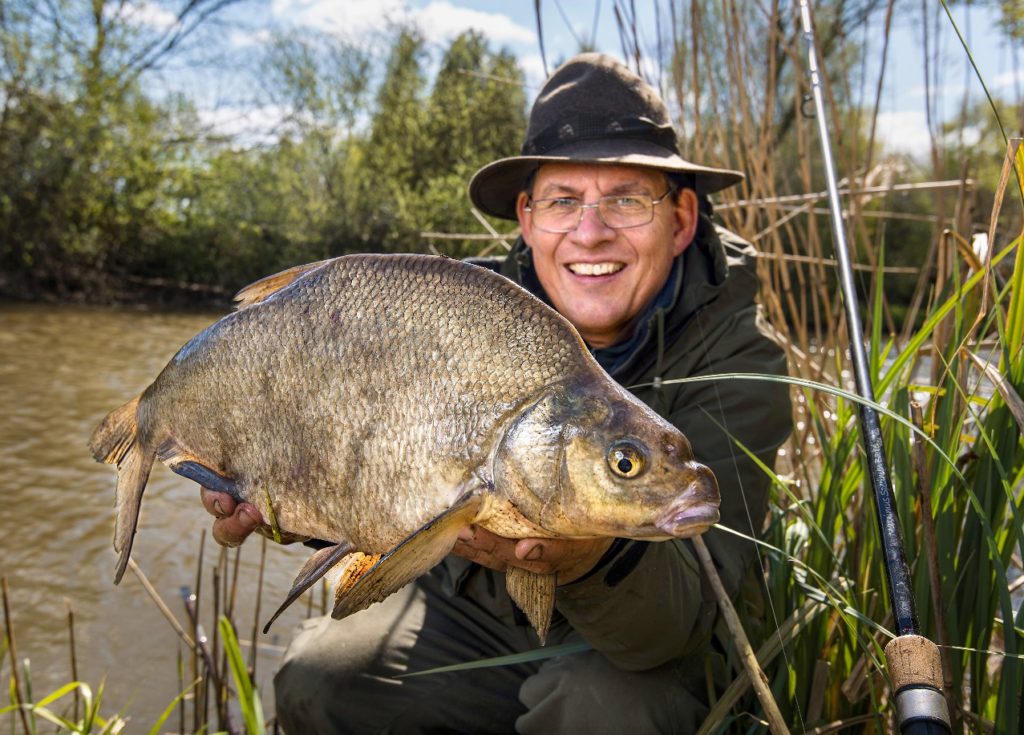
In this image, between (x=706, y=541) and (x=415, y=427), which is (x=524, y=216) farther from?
(x=415, y=427)

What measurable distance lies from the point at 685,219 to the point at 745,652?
1.36 metres

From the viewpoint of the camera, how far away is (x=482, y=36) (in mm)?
15188

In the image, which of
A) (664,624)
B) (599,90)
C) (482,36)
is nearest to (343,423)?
(664,624)

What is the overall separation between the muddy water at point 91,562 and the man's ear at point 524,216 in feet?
5.35

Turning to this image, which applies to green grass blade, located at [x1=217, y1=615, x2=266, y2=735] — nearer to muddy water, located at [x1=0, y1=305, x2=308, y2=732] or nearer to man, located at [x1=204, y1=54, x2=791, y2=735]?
man, located at [x1=204, y1=54, x2=791, y2=735]

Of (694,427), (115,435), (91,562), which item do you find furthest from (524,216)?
(91,562)

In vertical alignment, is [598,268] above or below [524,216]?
below

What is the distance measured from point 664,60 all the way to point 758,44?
466 mm

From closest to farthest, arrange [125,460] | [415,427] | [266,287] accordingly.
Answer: [415,427] → [266,287] → [125,460]

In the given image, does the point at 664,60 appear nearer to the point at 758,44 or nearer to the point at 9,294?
the point at 758,44

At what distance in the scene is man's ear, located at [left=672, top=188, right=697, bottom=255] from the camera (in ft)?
8.45

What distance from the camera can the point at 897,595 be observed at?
1275 millimetres

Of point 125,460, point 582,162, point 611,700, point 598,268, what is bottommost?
point 611,700

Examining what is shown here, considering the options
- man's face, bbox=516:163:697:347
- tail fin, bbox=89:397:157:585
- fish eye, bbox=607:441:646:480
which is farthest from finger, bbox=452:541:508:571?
man's face, bbox=516:163:697:347
